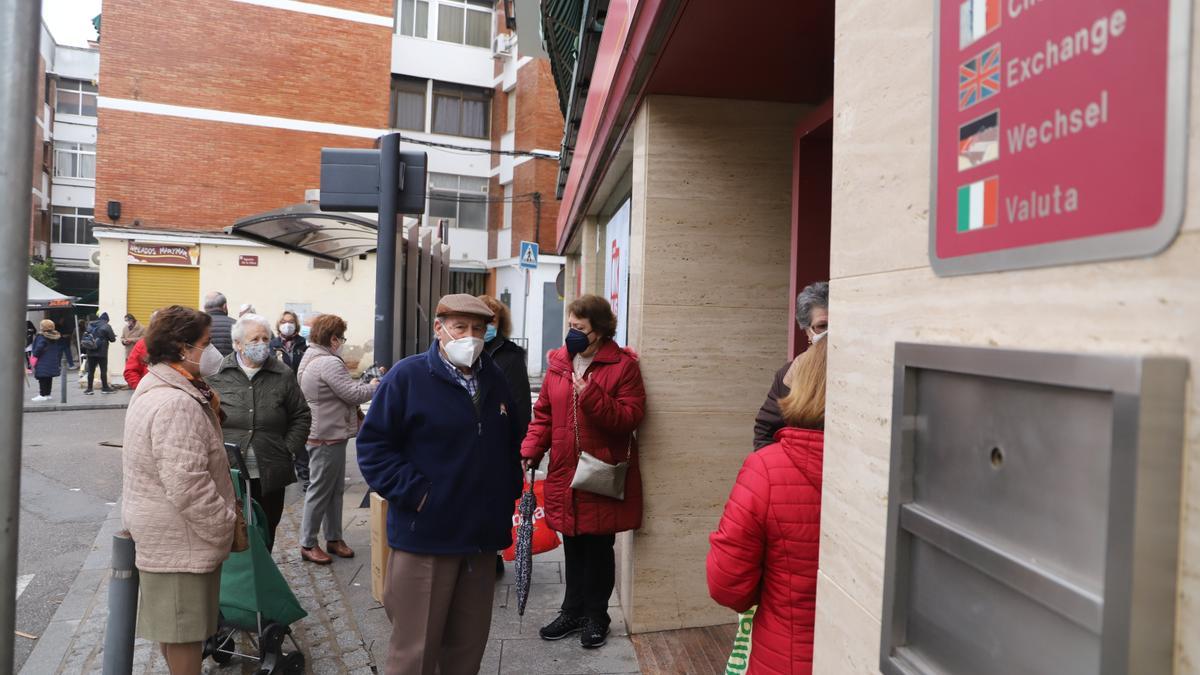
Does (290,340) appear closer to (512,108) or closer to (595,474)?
(595,474)

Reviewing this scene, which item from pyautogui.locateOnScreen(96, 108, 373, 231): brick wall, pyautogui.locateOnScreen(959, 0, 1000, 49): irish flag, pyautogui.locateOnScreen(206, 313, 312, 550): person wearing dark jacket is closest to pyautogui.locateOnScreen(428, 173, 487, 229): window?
pyautogui.locateOnScreen(96, 108, 373, 231): brick wall

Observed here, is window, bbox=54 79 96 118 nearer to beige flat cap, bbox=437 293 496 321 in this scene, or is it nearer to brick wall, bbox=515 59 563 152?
brick wall, bbox=515 59 563 152

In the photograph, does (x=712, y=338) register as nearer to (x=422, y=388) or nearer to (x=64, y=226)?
(x=422, y=388)

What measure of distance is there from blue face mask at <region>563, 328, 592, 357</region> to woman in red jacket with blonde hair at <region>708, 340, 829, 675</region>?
1.92 meters

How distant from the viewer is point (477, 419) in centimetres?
340

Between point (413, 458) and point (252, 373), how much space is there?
191 centimetres

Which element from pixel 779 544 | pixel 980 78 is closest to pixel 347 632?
pixel 779 544

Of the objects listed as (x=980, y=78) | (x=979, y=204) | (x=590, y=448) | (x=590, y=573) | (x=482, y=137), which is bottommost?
(x=590, y=573)

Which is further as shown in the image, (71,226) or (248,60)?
(71,226)

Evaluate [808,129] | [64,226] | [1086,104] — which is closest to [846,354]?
[1086,104]

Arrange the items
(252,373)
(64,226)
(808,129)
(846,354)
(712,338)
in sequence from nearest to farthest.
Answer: (846,354), (808,129), (712,338), (252,373), (64,226)

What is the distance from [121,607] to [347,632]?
145 cm

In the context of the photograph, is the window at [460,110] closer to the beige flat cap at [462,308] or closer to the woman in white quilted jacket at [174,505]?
the beige flat cap at [462,308]

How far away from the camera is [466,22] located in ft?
88.4
